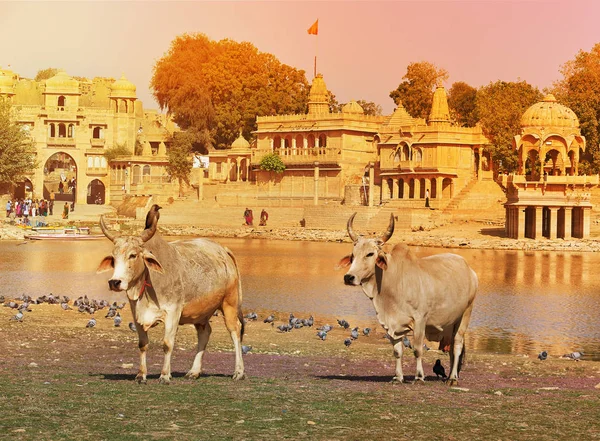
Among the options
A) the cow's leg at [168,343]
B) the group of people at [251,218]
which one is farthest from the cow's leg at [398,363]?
the group of people at [251,218]

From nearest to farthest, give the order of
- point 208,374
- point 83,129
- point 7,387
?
point 7,387 < point 208,374 < point 83,129

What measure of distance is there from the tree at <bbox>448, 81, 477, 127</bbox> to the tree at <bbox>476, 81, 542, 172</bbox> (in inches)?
143

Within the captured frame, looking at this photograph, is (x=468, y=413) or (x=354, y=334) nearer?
(x=468, y=413)

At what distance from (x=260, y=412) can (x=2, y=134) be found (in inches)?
2775

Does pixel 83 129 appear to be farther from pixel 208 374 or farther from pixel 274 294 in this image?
pixel 208 374

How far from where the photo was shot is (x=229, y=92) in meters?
96.2

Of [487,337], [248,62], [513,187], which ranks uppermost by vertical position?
[248,62]

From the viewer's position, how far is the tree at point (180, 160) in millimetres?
90000

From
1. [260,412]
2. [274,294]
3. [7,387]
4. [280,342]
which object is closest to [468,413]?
[260,412]

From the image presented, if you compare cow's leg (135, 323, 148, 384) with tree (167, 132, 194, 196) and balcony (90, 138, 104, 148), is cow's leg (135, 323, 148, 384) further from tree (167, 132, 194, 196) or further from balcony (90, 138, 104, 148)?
balcony (90, 138, 104, 148)

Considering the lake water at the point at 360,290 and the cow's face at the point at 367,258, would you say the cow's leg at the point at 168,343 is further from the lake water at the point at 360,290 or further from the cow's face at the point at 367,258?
the lake water at the point at 360,290

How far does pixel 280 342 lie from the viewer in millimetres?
20609

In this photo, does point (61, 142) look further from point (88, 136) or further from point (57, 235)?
point (57, 235)

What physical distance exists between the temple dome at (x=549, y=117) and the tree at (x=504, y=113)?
9850 mm
